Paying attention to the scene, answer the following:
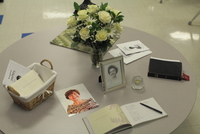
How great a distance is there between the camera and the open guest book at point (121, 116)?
1.19 meters

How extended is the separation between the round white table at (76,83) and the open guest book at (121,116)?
0.10 ft

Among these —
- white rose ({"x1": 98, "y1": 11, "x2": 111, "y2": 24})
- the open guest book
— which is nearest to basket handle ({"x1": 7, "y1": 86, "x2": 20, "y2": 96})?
the open guest book

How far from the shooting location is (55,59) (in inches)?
66.3

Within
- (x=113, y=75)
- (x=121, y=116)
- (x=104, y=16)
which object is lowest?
(x=121, y=116)

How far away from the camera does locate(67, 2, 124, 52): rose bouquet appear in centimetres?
130

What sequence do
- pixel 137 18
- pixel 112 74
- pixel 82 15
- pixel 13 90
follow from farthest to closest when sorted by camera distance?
pixel 137 18
pixel 112 74
pixel 82 15
pixel 13 90

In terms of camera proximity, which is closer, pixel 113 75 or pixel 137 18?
pixel 113 75

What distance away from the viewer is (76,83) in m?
1.50

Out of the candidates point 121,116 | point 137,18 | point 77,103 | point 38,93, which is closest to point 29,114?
point 38,93

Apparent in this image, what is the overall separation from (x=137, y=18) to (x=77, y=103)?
8.06 ft

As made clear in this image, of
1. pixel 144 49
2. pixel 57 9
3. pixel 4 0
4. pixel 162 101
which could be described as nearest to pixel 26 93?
pixel 162 101

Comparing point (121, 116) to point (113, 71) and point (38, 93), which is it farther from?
point (38, 93)

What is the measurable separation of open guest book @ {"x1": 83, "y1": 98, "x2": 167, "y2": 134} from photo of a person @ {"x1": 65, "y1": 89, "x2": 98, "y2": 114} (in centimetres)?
8

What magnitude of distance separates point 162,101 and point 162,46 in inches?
24.8
